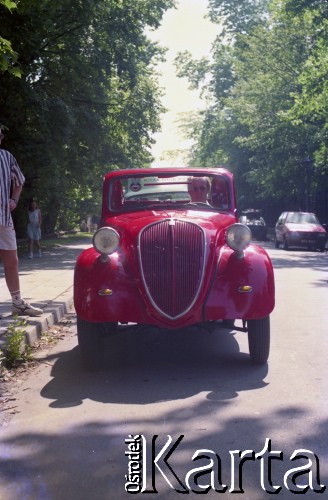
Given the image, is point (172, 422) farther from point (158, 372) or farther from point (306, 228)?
point (306, 228)

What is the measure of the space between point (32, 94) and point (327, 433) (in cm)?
1812

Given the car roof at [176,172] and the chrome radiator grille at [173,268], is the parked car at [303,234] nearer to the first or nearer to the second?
the car roof at [176,172]

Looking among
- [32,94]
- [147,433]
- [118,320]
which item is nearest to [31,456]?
[147,433]

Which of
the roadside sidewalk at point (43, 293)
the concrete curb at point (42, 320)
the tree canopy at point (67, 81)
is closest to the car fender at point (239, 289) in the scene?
the concrete curb at point (42, 320)

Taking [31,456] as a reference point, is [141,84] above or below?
above

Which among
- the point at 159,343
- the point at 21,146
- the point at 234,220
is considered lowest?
the point at 159,343

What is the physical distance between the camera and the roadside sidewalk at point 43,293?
8.32m

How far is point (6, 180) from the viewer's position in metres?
8.06

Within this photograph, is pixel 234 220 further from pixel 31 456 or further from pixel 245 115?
pixel 245 115

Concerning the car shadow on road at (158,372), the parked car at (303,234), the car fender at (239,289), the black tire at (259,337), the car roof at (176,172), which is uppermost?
the car roof at (176,172)

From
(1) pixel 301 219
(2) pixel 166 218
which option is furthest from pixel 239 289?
(1) pixel 301 219

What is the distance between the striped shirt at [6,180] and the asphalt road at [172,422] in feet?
5.31

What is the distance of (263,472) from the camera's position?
3.86m

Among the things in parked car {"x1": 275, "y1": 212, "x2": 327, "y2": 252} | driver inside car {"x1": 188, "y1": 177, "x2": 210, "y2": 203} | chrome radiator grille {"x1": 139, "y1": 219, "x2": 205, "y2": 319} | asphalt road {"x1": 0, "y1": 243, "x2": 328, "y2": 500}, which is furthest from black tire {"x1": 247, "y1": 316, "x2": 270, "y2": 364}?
parked car {"x1": 275, "y1": 212, "x2": 327, "y2": 252}
